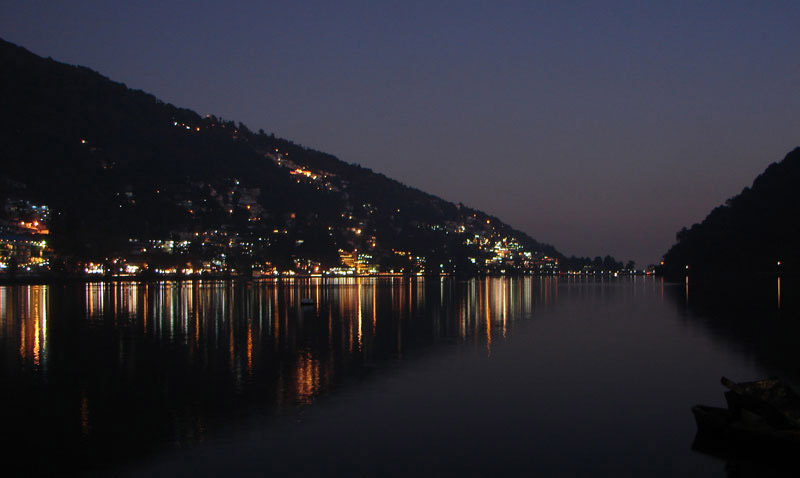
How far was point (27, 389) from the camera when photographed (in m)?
13.7

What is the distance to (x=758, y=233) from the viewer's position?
95438 millimetres

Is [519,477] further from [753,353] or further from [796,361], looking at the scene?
[753,353]

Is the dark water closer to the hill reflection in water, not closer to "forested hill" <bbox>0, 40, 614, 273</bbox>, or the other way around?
the hill reflection in water

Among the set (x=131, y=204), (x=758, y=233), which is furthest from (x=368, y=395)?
(x=131, y=204)

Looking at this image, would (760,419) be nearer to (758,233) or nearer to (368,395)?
(368,395)

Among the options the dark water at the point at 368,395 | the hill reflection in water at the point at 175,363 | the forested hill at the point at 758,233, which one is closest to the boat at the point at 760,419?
the dark water at the point at 368,395

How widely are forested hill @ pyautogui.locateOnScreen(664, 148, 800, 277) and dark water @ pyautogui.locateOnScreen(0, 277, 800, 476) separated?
73302 mm

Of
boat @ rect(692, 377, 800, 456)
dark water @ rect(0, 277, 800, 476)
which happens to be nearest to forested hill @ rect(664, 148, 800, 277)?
dark water @ rect(0, 277, 800, 476)

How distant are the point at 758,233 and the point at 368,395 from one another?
9646 centimetres

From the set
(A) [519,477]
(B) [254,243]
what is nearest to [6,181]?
(B) [254,243]

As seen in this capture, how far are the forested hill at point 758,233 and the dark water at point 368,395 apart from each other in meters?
73.3

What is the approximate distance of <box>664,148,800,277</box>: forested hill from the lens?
91.1 m

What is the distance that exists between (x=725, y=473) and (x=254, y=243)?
138950 mm

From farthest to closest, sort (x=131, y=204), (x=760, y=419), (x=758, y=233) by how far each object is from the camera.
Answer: (x=131, y=204) < (x=758, y=233) < (x=760, y=419)
